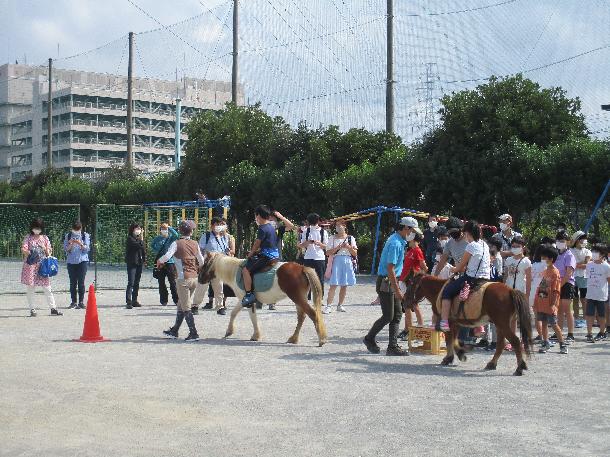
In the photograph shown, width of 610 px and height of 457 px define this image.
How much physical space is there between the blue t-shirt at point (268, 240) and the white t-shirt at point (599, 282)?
504cm

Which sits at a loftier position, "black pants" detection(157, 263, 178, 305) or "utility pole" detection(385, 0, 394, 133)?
"utility pole" detection(385, 0, 394, 133)

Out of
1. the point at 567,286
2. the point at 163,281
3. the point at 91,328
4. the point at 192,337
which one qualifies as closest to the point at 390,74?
the point at 163,281

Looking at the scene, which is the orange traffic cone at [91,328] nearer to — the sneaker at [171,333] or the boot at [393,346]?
the sneaker at [171,333]

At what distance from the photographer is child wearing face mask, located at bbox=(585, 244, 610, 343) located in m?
14.3

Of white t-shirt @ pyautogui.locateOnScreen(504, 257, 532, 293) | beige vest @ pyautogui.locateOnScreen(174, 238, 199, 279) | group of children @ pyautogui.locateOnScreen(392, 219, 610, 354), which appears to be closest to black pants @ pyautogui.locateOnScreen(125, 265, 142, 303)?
beige vest @ pyautogui.locateOnScreen(174, 238, 199, 279)

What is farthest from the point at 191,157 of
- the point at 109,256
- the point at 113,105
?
the point at 113,105

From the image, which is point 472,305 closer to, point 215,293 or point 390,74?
point 215,293

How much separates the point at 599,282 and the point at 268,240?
528 cm

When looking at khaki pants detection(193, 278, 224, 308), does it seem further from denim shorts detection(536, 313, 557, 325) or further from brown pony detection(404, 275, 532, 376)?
brown pony detection(404, 275, 532, 376)

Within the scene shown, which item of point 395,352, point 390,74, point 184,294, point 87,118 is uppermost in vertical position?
point 87,118

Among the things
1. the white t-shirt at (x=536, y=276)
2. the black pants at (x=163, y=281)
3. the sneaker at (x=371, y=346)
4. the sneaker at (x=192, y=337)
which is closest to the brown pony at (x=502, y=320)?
the sneaker at (x=371, y=346)

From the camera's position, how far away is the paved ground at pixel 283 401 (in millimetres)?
7172

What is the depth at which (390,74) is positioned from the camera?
108 ft

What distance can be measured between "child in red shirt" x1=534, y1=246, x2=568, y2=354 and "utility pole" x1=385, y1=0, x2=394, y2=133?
20.6 m
